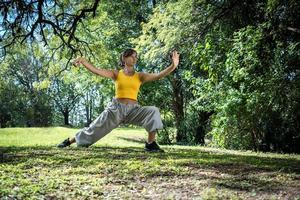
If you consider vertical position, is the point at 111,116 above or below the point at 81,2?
below

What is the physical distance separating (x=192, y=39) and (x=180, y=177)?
19.4ft

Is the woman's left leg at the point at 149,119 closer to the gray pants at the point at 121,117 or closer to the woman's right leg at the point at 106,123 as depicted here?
the gray pants at the point at 121,117

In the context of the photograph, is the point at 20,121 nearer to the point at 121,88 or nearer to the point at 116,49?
the point at 116,49

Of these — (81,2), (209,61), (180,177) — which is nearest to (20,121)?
(81,2)

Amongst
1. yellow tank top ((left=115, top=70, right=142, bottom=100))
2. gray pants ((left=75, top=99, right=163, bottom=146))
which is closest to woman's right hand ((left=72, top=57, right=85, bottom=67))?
yellow tank top ((left=115, top=70, right=142, bottom=100))

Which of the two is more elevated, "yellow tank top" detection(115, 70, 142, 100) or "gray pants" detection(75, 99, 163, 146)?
"yellow tank top" detection(115, 70, 142, 100)

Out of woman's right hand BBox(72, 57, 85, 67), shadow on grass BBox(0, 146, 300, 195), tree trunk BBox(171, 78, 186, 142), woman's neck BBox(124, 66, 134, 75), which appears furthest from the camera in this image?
tree trunk BBox(171, 78, 186, 142)

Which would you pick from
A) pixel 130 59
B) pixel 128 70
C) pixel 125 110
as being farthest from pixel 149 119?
pixel 130 59

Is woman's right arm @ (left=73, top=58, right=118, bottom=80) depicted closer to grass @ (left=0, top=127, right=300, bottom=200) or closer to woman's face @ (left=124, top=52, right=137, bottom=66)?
woman's face @ (left=124, top=52, right=137, bottom=66)

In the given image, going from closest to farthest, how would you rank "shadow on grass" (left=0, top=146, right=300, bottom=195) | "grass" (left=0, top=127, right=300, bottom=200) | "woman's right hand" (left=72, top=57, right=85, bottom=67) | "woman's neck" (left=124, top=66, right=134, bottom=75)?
"grass" (left=0, top=127, right=300, bottom=200) → "shadow on grass" (left=0, top=146, right=300, bottom=195) → "woman's right hand" (left=72, top=57, right=85, bottom=67) → "woman's neck" (left=124, top=66, right=134, bottom=75)

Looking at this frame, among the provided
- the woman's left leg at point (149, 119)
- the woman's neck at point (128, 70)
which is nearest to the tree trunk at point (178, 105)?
the woman's left leg at point (149, 119)

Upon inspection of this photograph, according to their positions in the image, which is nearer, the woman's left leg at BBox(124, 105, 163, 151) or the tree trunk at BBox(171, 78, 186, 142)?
the woman's left leg at BBox(124, 105, 163, 151)

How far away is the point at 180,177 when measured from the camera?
14.9 feet

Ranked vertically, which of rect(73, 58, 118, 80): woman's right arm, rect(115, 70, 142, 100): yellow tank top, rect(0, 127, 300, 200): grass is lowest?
rect(0, 127, 300, 200): grass
